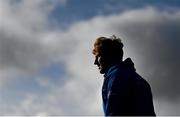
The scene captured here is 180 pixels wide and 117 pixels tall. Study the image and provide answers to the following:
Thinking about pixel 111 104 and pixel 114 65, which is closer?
pixel 111 104

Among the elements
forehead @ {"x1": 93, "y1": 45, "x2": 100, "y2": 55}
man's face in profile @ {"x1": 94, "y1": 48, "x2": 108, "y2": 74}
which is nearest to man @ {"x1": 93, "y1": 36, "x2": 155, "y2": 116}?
man's face in profile @ {"x1": 94, "y1": 48, "x2": 108, "y2": 74}

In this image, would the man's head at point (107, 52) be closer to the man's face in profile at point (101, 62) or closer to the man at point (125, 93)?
the man's face in profile at point (101, 62)

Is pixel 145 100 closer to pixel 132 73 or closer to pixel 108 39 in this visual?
pixel 132 73

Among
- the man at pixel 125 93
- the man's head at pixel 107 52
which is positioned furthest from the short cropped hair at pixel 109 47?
the man at pixel 125 93

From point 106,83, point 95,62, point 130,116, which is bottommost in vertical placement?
point 130,116

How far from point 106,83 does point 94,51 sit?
3.68ft

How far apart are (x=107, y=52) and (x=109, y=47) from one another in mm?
124

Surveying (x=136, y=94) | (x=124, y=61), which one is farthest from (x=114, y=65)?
(x=136, y=94)

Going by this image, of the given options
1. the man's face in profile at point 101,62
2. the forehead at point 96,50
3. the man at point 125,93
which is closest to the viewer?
the man at point 125,93

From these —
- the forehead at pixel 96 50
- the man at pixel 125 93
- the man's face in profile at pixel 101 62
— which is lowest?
the man at pixel 125 93

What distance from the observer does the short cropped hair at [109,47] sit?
10633 mm

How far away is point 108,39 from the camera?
1082 centimetres

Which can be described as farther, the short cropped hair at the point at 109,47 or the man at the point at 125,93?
the short cropped hair at the point at 109,47

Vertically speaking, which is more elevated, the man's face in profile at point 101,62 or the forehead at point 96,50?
the forehead at point 96,50
